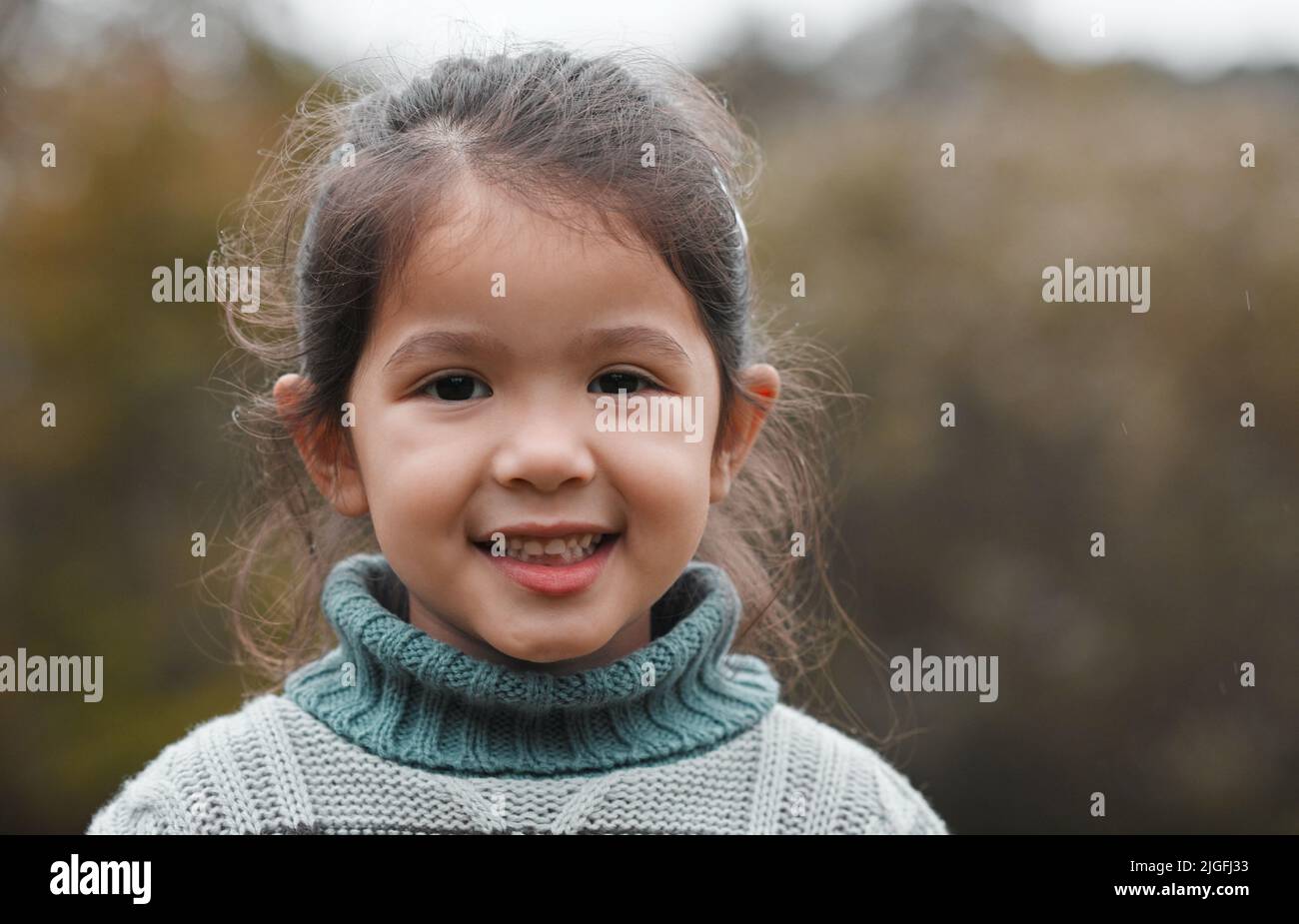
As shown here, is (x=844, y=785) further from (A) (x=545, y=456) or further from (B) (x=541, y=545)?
(A) (x=545, y=456)

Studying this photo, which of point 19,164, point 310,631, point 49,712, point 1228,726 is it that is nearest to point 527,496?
point 310,631

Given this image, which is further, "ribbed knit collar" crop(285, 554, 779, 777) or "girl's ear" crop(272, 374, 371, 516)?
"girl's ear" crop(272, 374, 371, 516)

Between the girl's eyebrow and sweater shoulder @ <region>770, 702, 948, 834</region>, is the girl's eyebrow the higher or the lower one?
the higher one

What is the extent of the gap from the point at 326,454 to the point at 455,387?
415mm

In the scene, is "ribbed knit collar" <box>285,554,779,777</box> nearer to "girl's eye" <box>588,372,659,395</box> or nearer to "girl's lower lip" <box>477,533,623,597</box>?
"girl's lower lip" <box>477,533,623,597</box>

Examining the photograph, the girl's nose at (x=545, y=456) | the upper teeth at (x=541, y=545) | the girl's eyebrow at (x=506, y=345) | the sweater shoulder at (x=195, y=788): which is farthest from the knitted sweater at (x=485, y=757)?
the girl's eyebrow at (x=506, y=345)

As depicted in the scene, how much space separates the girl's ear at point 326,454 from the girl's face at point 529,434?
0.55 feet

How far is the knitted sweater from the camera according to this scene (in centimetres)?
236

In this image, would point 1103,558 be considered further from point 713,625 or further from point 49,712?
A: point 49,712

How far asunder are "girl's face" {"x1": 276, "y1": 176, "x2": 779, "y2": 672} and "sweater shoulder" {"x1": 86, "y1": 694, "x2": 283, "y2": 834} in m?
0.39

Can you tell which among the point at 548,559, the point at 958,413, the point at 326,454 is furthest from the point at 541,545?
the point at 958,413

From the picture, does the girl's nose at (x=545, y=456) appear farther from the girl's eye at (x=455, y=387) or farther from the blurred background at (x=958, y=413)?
the blurred background at (x=958, y=413)

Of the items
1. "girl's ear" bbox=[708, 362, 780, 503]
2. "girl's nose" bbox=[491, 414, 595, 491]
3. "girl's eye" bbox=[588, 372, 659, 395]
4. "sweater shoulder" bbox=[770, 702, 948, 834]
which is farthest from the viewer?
"girl's ear" bbox=[708, 362, 780, 503]
